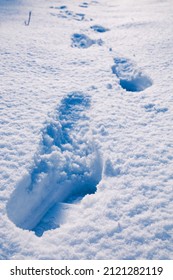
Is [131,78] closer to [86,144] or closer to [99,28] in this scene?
[86,144]

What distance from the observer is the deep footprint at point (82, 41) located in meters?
3.22

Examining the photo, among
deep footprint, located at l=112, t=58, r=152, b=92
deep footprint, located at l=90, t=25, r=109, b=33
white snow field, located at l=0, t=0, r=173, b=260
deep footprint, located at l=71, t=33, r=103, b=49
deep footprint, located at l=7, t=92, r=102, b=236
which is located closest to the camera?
white snow field, located at l=0, t=0, r=173, b=260

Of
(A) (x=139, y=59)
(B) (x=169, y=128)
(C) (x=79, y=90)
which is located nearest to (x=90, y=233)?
(B) (x=169, y=128)

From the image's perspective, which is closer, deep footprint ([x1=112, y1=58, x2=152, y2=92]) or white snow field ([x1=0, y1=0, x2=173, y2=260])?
white snow field ([x1=0, y1=0, x2=173, y2=260])

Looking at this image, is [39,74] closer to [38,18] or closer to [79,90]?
[79,90]

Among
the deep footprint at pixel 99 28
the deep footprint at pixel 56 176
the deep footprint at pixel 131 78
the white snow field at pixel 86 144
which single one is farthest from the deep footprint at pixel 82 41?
the deep footprint at pixel 56 176

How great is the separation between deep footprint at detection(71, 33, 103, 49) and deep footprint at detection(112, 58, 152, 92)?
2.05 ft

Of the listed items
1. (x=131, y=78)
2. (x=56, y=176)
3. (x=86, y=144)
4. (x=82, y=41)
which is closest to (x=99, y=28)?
(x=82, y=41)

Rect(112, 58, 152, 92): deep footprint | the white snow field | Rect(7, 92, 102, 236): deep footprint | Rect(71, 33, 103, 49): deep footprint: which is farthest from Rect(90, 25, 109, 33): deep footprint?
Rect(7, 92, 102, 236): deep footprint

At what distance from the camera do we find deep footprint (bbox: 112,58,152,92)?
2.66 meters

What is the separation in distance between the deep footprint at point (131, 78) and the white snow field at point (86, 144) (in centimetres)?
1

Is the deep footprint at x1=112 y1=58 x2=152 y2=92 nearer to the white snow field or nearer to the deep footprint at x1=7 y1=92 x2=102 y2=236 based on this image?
the white snow field

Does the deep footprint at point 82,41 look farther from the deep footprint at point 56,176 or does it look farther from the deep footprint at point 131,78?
the deep footprint at point 56,176
